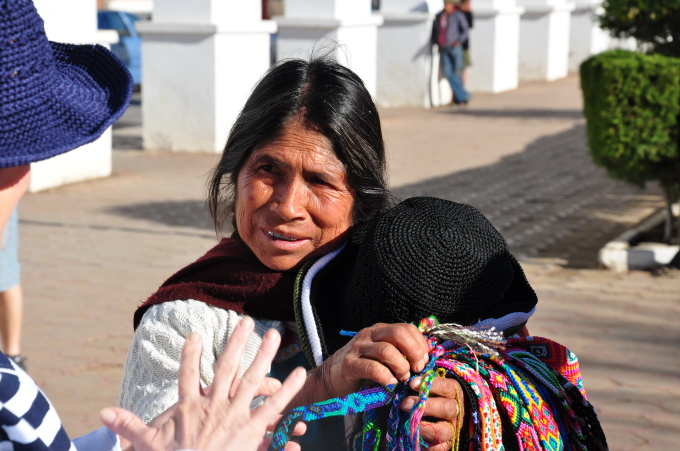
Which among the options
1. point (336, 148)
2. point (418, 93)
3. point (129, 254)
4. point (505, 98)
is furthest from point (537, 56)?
point (336, 148)

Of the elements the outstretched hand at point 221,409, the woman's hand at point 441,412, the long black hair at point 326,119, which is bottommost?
the woman's hand at point 441,412

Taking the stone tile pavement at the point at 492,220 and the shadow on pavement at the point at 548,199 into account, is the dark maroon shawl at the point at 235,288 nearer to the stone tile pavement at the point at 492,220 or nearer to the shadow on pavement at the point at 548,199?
the stone tile pavement at the point at 492,220

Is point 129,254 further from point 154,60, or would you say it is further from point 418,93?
point 418,93

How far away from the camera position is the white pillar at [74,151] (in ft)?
33.6

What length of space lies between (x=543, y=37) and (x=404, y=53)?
6953mm

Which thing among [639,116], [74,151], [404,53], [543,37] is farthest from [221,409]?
[543,37]

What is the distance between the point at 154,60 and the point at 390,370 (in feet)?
37.3

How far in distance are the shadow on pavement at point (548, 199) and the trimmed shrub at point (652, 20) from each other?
1659 millimetres

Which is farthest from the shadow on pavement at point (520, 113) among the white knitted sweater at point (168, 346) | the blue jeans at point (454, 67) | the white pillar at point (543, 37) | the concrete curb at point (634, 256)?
the white knitted sweater at point (168, 346)

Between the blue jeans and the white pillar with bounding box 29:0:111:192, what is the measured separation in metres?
8.88

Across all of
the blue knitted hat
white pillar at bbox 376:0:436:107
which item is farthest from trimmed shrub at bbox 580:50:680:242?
white pillar at bbox 376:0:436:107

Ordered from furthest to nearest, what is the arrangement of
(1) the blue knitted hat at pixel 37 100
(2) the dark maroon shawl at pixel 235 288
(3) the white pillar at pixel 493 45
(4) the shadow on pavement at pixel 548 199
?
1. (3) the white pillar at pixel 493 45
2. (4) the shadow on pavement at pixel 548 199
3. (2) the dark maroon shawl at pixel 235 288
4. (1) the blue knitted hat at pixel 37 100

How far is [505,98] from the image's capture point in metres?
20.8

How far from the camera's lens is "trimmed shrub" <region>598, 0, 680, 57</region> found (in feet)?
26.5
